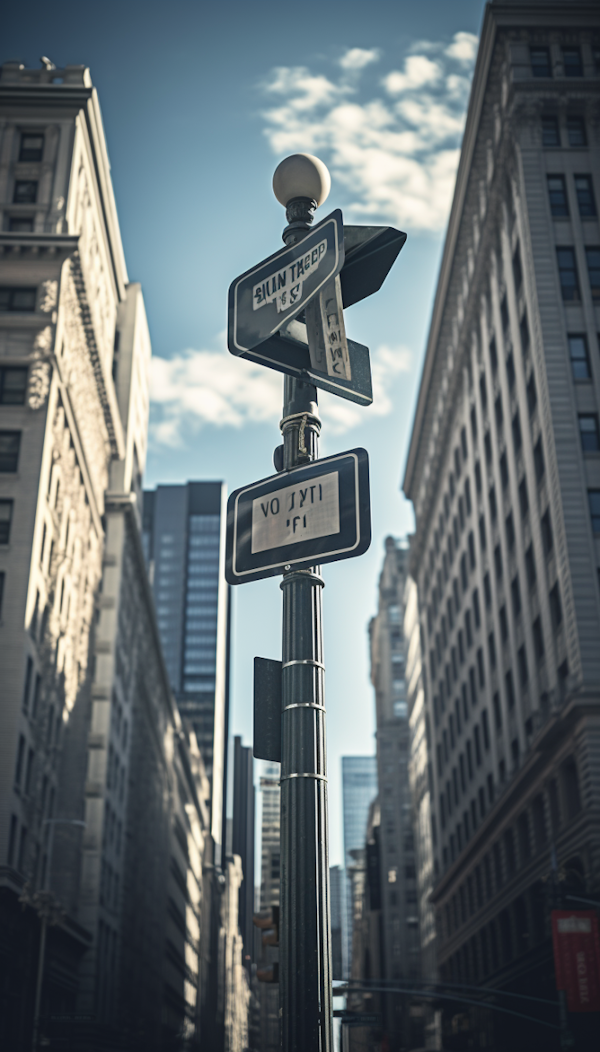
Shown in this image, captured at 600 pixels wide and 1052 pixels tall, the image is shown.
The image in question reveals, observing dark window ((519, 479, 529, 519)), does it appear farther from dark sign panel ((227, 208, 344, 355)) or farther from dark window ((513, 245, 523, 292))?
dark sign panel ((227, 208, 344, 355))

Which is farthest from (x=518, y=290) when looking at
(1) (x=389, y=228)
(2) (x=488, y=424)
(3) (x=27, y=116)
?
(1) (x=389, y=228)

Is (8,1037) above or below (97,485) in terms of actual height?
below

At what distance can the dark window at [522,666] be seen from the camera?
54.4 m

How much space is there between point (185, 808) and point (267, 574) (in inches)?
5471

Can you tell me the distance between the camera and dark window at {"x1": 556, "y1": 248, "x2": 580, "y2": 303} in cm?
5297

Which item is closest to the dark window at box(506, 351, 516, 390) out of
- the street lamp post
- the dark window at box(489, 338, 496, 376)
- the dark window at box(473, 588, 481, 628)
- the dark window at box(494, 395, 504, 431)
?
the dark window at box(494, 395, 504, 431)

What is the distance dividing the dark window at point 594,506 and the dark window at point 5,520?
91.4 ft

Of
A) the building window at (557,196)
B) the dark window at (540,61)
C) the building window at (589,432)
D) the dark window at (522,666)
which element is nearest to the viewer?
the building window at (589,432)

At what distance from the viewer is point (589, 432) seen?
1935 inches

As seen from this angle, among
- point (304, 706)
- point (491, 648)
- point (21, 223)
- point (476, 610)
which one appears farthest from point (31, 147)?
point (304, 706)

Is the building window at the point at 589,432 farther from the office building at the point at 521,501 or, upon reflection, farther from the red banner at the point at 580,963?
the red banner at the point at 580,963

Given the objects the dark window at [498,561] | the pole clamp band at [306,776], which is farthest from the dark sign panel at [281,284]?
the dark window at [498,561]

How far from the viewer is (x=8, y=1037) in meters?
44.6

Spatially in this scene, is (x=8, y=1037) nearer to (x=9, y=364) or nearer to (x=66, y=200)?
(x=9, y=364)
